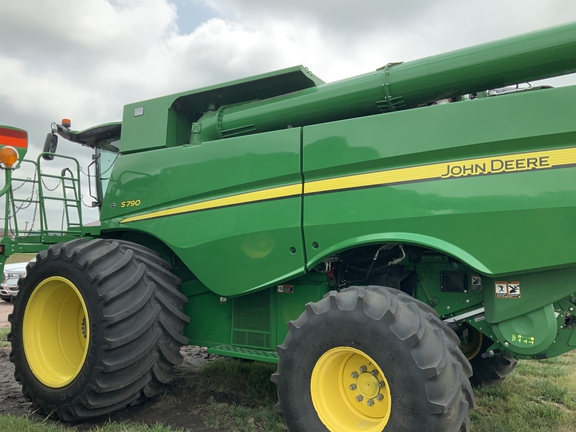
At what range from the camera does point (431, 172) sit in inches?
117

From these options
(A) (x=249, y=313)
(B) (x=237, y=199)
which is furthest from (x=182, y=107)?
(A) (x=249, y=313)

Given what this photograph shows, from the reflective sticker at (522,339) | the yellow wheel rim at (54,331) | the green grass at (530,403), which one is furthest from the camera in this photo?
the yellow wheel rim at (54,331)

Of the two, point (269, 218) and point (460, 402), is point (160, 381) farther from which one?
point (460, 402)

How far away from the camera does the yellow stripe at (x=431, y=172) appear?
2.71 m

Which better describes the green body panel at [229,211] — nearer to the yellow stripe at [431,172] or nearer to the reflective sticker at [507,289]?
the yellow stripe at [431,172]

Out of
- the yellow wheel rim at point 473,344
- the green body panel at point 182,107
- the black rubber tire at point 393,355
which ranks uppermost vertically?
the green body panel at point 182,107

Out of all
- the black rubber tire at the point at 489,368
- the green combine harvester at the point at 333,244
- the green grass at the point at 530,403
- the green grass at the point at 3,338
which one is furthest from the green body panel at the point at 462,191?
the green grass at the point at 3,338

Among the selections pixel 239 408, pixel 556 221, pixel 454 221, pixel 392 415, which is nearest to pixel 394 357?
pixel 392 415

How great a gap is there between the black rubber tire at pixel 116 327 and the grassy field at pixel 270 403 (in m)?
0.25

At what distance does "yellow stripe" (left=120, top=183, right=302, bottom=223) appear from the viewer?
3.49 meters

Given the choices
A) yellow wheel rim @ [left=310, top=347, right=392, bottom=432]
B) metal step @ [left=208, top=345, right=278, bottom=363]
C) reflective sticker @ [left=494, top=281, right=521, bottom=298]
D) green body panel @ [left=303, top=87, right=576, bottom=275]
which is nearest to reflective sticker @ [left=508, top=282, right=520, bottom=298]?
reflective sticker @ [left=494, top=281, right=521, bottom=298]

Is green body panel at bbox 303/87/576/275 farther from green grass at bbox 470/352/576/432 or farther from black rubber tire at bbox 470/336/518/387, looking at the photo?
black rubber tire at bbox 470/336/518/387

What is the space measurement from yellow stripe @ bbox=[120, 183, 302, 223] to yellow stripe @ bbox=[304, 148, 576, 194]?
233mm

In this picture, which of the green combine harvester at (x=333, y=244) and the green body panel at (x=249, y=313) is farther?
the green body panel at (x=249, y=313)
